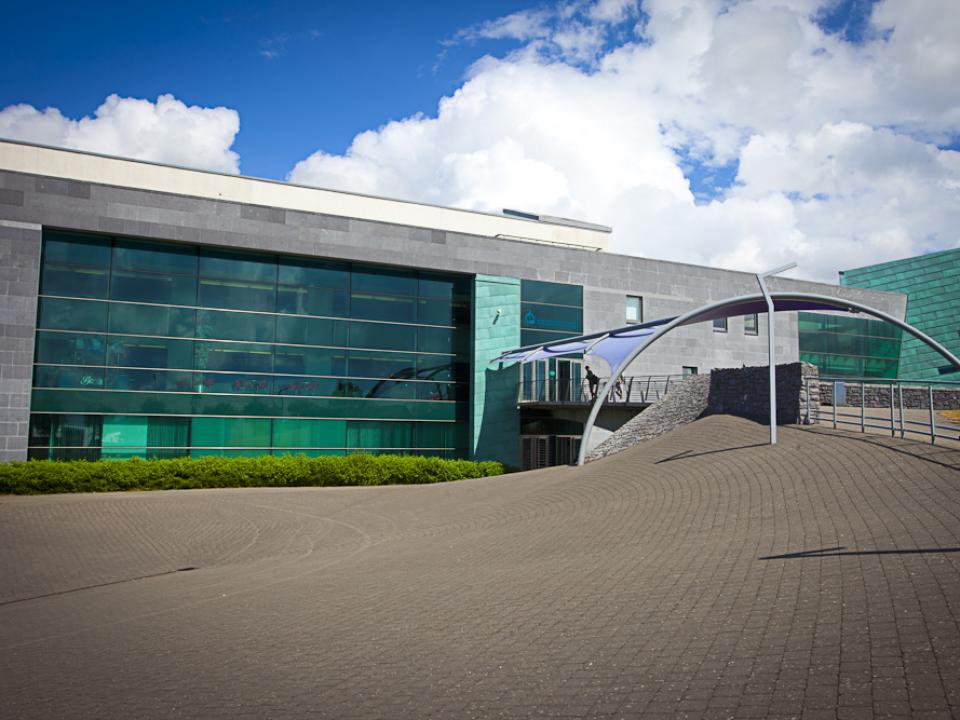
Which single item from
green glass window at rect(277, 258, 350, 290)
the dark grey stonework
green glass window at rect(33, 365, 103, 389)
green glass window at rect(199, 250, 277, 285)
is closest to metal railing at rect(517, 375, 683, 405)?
the dark grey stonework

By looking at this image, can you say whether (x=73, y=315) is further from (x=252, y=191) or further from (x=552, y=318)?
(x=552, y=318)

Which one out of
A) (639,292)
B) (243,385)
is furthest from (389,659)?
(639,292)

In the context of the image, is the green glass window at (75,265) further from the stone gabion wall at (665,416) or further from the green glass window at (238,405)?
the stone gabion wall at (665,416)

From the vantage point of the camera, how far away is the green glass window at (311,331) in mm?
30859

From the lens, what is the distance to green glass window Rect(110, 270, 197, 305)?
93.8ft

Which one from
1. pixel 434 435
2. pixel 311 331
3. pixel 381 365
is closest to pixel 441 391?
pixel 434 435

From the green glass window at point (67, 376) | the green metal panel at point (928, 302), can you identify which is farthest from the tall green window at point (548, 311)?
the green metal panel at point (928, 302)

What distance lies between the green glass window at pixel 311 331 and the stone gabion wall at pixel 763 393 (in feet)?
47.6

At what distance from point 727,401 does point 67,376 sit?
70.4 feet

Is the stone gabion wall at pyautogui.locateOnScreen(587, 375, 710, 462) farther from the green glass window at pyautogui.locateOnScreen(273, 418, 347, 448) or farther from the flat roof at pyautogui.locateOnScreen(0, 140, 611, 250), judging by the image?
the flat roof at pyautogui.locateOnScreen(0, 140, 611, 250)

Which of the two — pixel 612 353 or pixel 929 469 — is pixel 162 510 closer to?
pixel 612 353

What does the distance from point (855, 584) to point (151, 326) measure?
1019 inches

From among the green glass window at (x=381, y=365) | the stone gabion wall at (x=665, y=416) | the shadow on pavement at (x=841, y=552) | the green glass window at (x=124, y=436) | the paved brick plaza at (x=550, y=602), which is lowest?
the paved brick plaza at (x=550, y=602)

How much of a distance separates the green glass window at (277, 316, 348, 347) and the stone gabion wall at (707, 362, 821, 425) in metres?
14.5
